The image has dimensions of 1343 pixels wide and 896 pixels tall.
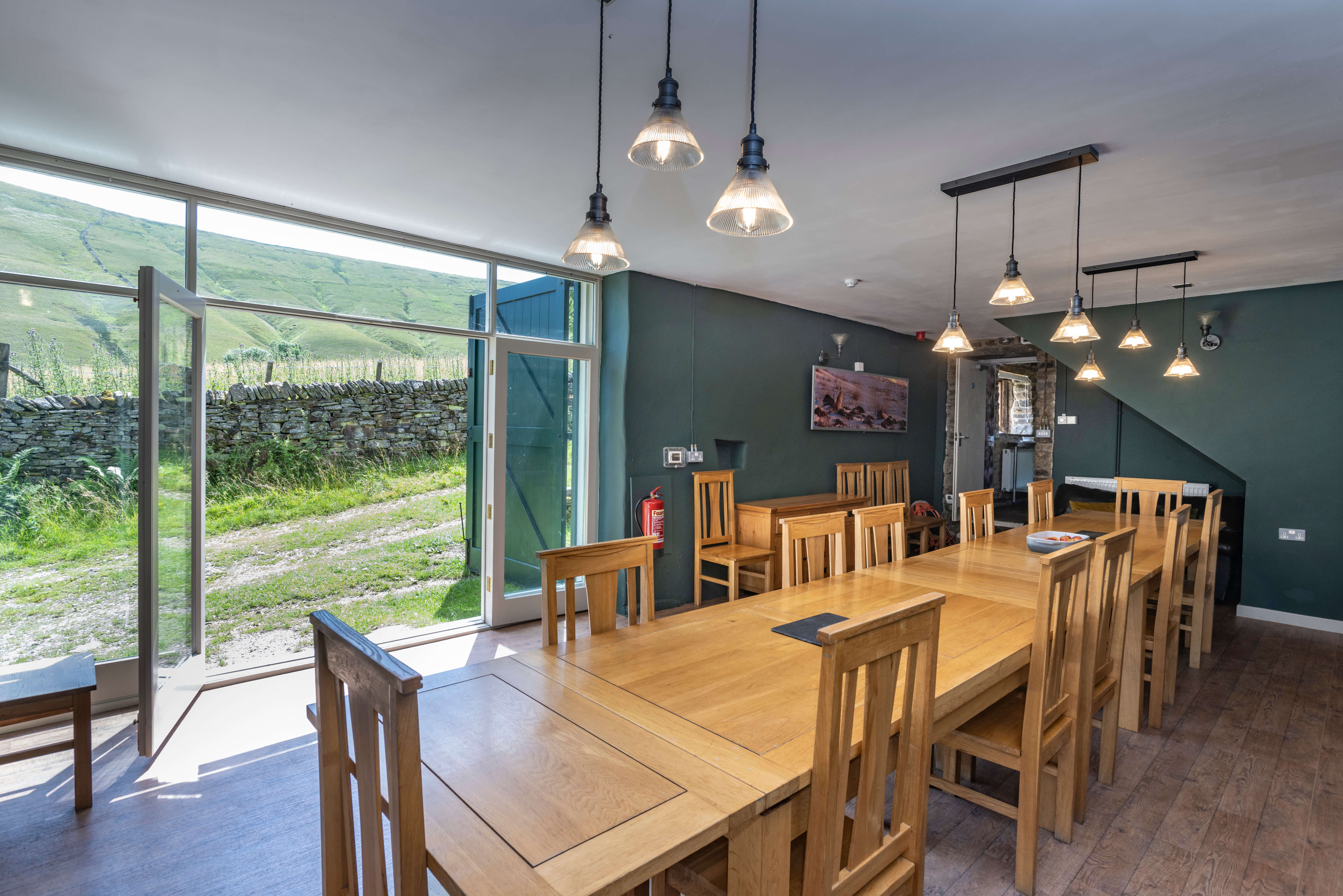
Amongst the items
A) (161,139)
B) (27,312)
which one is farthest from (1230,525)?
(27,312)

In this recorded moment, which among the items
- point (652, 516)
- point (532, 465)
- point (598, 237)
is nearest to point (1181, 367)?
point (652, 516)

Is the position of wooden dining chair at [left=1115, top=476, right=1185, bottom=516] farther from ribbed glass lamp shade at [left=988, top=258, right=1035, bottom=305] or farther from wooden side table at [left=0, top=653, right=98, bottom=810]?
wooden side table at [left=0, top=653, right=98, bottom=810]

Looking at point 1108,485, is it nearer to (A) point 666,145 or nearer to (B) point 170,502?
(A) point 666,145

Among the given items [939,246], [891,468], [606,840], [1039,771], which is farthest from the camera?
[891,468]

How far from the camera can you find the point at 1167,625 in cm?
295

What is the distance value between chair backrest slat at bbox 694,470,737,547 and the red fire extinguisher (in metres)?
0.32

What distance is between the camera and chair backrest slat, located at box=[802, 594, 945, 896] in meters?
1.12

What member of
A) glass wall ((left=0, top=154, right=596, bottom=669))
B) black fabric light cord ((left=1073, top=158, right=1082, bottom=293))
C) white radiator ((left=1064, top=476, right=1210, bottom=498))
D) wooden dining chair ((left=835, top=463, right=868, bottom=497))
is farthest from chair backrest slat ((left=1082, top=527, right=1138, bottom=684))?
white radiator ((left=1064, top=476, right=1210, bottom=498))

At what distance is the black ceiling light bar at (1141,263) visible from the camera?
12.4ft

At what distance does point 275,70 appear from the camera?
A: 196 cm

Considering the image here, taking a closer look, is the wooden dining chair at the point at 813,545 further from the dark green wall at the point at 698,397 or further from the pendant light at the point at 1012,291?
the dark green wall at the point at 698,397

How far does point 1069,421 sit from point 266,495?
802 cm

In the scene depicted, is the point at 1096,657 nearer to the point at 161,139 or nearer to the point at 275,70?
the point at 275,70

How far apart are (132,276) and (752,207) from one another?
291cm
